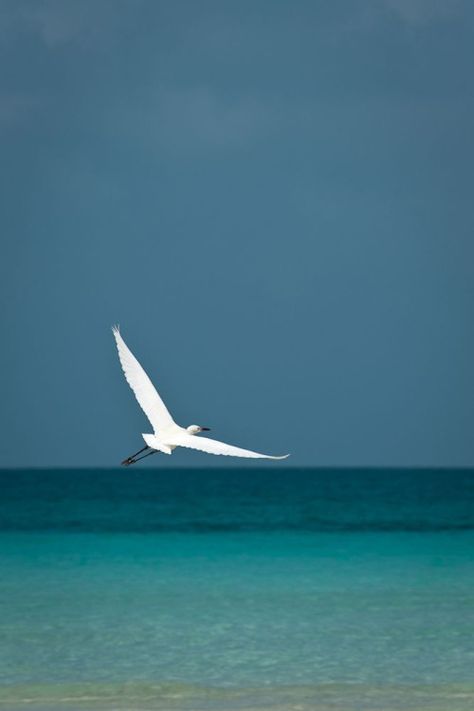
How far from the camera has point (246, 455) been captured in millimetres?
11008

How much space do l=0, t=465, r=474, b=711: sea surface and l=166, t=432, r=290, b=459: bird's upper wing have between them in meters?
2.65

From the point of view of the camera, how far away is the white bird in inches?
477

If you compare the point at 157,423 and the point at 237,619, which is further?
the point at 237,619

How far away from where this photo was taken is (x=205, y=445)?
39.5 ft

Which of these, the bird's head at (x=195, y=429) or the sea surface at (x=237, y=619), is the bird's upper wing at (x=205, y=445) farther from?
the sea surface at (x=237, y=619)

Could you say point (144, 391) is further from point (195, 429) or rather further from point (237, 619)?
point (237, 619)

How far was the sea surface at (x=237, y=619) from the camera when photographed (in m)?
13.7

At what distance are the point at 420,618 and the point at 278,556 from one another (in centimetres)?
1004

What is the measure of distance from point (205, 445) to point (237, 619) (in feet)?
22.0

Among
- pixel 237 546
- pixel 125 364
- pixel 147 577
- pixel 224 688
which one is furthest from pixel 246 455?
pixel 237 546

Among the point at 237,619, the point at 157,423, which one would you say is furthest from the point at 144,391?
the point at 237,619

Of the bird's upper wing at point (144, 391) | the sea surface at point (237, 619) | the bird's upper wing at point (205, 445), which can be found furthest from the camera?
the sea surface at point (237, 619)

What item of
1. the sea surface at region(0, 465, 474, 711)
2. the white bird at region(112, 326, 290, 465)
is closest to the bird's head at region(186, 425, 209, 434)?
the white bird at region(112, 326, 290, 465)

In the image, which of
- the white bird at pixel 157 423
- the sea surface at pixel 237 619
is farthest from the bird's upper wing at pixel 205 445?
the sea surface at pixel 237 619
